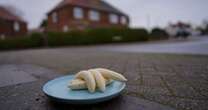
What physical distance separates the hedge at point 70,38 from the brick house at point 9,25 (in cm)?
970

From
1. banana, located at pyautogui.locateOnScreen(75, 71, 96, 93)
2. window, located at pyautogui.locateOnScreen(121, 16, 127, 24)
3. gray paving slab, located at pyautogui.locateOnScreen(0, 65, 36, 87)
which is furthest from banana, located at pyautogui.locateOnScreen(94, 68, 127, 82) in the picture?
window, located at pyautogui.locateOnScreen(121, 16, 127, 24)

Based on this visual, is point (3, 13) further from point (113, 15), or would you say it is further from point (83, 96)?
point (83, 96)

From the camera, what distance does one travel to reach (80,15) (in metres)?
17.0

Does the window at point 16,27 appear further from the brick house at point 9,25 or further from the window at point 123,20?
the window at point 123,20

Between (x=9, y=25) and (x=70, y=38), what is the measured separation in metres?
12.5

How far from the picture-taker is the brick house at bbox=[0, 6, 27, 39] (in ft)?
62.3

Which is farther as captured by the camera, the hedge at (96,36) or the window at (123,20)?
the window at (123,20)

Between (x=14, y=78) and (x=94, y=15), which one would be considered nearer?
(x=14, y=78)

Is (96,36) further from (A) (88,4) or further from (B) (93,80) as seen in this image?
(B) (93,80)

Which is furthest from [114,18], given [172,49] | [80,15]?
[172,49]

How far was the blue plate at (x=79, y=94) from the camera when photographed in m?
0.96

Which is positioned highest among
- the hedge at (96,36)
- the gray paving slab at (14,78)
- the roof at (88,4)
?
the roof at (88,4)

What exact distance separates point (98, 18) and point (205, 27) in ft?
90.5

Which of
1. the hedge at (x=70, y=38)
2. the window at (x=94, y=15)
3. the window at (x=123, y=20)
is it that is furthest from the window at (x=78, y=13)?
the window at (x=123, y=20)
